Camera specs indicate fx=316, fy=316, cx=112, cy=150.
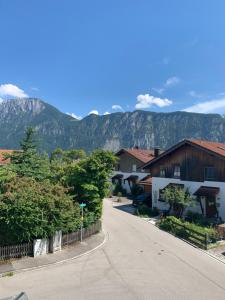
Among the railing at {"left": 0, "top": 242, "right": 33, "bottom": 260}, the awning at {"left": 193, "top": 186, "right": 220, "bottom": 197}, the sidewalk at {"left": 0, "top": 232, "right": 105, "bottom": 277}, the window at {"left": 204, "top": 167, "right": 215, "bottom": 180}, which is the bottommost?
the sidewalk at {"left": 0, "top": 232, "right": 105, "bottom": 277}

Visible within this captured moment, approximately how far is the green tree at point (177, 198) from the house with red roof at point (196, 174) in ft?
2.66

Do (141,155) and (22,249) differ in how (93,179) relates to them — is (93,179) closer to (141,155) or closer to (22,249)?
(22,249)

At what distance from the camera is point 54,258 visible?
19219mm

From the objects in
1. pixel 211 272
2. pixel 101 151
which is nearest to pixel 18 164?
pixel 101 151

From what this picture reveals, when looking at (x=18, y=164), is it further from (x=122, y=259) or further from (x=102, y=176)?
(x=122, y=259)

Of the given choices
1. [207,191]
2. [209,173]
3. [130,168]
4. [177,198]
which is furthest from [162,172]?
[130,168]

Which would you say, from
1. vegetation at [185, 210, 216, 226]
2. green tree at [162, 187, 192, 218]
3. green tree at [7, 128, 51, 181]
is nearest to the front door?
vegetation at [185, 210, 216, 226]

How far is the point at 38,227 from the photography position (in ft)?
63.2

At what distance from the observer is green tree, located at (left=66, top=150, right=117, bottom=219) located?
976 inches

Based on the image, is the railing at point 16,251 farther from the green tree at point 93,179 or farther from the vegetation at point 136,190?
the vegetation at point 136,190

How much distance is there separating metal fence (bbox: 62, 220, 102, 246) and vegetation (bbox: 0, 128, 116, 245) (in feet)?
1.18

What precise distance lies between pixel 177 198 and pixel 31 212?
57.1ft

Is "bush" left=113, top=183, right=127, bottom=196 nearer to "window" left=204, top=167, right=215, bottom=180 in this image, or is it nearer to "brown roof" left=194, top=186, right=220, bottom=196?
"brown roof" left=194, top=186, right=220, bottom=196

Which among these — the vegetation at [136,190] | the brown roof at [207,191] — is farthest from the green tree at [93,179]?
the vegetation at [136,190]
